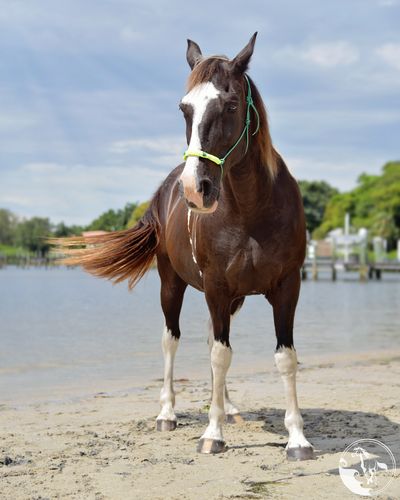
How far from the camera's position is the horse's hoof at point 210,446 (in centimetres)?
550

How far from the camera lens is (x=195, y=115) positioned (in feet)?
15.5

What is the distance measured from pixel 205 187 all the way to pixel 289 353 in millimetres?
1632

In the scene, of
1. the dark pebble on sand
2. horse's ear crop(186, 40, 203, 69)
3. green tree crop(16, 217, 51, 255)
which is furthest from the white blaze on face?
green tree crop(16, 217, 51, 255)

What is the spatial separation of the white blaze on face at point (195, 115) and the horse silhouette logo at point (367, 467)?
83.0 inches

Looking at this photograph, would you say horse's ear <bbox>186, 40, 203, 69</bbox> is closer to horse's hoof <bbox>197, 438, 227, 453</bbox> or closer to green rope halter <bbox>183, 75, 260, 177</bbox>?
green rope halter <bbox>183, 75, 260, 177</bbox>

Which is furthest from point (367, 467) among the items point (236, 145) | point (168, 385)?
point (168, 385)

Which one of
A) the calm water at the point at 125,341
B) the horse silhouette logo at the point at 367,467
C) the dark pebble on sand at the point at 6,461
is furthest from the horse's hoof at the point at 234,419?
the calm water at the point at 125,341

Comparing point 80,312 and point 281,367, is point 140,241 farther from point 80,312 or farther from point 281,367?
point 80,312

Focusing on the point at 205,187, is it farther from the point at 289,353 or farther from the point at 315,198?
the point at 315,198

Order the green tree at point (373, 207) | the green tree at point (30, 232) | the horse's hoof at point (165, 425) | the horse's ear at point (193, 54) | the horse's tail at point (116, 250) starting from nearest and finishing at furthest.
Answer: the horse's ear at point (193, 54) → the horse's hoof at point (165, 425) → the horse's tail at point (116, 250) → the green tree at point (373, 207) → the green tree at point (30, 232)

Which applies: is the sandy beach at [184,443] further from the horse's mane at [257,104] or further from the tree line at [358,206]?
the tree line at [358,206]

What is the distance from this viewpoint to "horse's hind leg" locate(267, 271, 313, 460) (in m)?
5.28

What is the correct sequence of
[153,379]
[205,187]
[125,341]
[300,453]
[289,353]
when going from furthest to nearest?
[125,341], [153,379], [289,353], [300,453], [205,187]

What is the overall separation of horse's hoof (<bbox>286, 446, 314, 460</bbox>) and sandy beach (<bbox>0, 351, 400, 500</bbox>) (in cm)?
6
